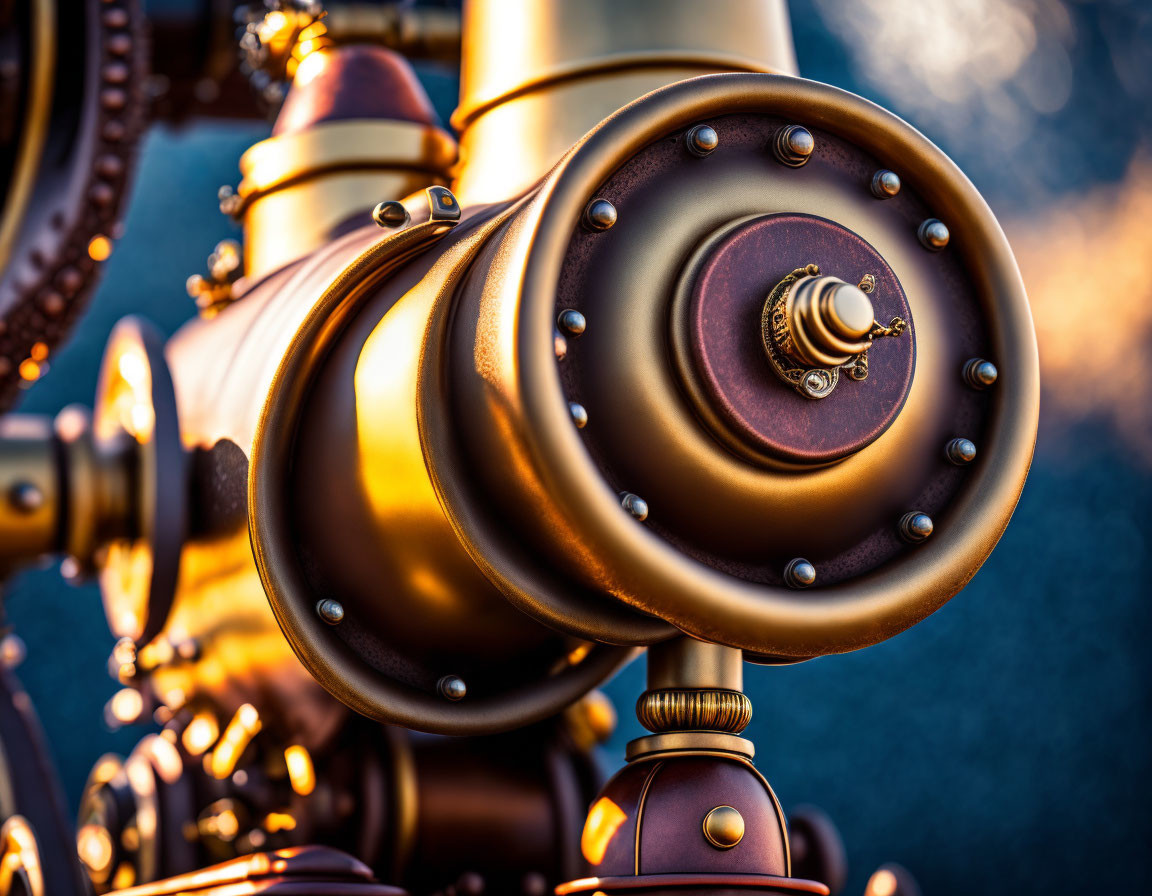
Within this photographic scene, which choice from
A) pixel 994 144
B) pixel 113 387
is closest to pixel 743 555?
pixel 113 387

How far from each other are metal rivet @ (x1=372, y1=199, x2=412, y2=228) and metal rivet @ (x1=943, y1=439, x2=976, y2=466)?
21 centimetres

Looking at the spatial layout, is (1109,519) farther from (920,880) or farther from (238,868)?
(238,868)

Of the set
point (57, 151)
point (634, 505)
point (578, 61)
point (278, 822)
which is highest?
point (57, 151)

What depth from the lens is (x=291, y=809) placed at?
2.30 ft

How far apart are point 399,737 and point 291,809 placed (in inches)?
2.6

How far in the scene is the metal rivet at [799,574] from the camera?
443mm

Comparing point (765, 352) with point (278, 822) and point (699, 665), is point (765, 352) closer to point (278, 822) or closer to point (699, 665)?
point (699, 665)

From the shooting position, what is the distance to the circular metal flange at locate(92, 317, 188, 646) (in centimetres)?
73

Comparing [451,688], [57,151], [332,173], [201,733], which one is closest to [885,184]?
[451,688]

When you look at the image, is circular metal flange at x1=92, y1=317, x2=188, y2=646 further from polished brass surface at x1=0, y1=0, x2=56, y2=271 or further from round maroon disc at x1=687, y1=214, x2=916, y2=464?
round maroon disc at x1=687, y1=214, x2=916, y2=464

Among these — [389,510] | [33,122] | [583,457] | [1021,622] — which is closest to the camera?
[583,457]

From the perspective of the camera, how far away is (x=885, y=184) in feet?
1.55

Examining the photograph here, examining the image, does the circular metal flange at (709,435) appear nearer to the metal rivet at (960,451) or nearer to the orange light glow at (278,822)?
the metal rivet at (960,451)

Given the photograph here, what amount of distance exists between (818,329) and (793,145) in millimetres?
76
